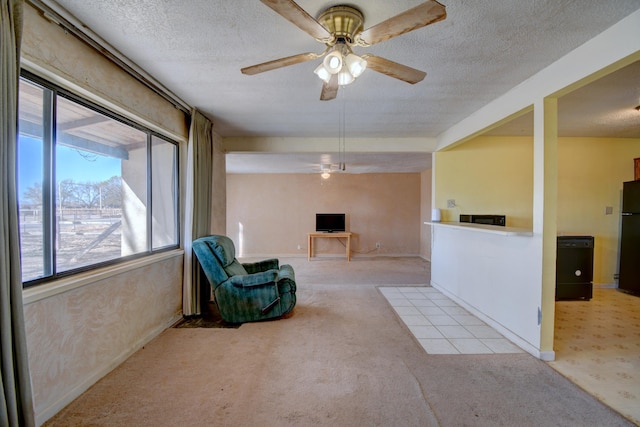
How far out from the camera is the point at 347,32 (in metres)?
1.54

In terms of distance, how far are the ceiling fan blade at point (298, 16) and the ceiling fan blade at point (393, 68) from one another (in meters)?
0.30

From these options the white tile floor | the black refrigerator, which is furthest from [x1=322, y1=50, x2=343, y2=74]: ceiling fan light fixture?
the black refrigerator

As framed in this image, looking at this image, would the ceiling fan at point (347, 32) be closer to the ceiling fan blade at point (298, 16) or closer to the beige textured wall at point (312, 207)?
the ceiling fan blade at point (298, 16)

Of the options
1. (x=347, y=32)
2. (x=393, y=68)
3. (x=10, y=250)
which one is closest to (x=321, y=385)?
(x=10, y=250)

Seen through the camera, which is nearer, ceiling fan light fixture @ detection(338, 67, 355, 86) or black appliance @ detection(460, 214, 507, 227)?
ceiling fan light fixture @ detection(338, 67, 355, 86)

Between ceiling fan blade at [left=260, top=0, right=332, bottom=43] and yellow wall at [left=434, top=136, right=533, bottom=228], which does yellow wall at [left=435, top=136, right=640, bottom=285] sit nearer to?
yellow wall at [left=434, top=136, right=533, bottom=228]

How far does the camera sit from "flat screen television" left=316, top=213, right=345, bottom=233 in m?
7.27

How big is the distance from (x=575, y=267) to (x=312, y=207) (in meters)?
5.35

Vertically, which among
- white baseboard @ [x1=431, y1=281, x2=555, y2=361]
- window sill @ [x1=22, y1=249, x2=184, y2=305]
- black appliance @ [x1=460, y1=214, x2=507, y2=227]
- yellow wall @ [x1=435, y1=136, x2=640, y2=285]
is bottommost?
white baseboard @ [x1=431, y1=281, x2=555, y2=361]

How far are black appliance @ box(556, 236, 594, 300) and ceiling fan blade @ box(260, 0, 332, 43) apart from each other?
4037mm

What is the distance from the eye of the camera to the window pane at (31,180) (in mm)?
1576

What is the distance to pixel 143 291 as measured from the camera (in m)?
2.48

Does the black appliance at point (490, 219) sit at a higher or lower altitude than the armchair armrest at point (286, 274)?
higher

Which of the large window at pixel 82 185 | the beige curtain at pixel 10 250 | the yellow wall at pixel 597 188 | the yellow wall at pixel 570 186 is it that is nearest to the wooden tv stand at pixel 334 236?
the yellow wall at pixel 570 186
